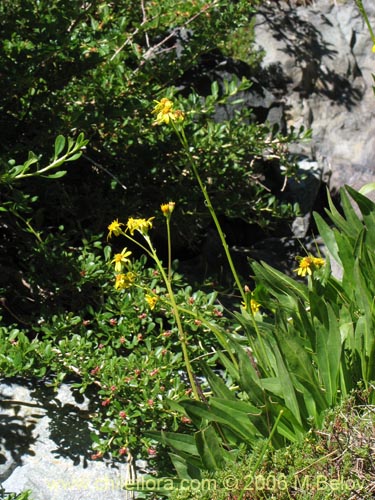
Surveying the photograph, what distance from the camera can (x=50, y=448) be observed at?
3.36 m

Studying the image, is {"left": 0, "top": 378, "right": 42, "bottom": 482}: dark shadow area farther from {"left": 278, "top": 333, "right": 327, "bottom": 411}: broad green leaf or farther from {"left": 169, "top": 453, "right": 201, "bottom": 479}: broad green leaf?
{"left": 278, "top": 333, "right": 327, "bottom": 411}: broad green leaf

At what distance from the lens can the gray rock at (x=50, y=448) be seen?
325 centimetres

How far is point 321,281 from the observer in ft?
10.8

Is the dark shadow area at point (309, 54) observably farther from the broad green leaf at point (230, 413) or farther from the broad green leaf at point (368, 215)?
the broad green leaf at point (230, 413)

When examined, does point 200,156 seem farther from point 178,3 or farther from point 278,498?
point 278,498

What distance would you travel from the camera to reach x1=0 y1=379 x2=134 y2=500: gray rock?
3.25m

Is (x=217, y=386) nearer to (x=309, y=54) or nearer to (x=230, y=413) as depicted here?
(x=230, y=413)

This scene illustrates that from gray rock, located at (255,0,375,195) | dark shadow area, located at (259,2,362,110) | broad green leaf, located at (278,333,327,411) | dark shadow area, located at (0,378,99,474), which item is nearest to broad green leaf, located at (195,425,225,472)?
broad green leaf, located at (278,333,327,411)

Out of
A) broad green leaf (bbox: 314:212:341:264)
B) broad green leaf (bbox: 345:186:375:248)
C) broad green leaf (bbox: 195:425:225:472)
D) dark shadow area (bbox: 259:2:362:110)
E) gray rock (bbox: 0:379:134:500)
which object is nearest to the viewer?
broad green leaf (bbox: 195:425:225:472)

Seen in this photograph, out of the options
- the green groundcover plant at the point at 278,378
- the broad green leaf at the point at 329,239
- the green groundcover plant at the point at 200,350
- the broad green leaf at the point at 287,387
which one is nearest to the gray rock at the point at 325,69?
the broad green leaf at the point at 329,239

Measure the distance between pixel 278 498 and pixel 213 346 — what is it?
1.17 m

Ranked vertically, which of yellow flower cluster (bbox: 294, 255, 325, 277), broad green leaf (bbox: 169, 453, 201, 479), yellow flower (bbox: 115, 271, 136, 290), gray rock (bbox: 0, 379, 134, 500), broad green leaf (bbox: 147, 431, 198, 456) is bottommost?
gray rock (bbox: 0, 379, 134, 500)

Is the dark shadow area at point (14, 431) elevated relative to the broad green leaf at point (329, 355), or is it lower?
lower

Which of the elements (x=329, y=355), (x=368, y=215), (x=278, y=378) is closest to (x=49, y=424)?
(x=278, y=378)
